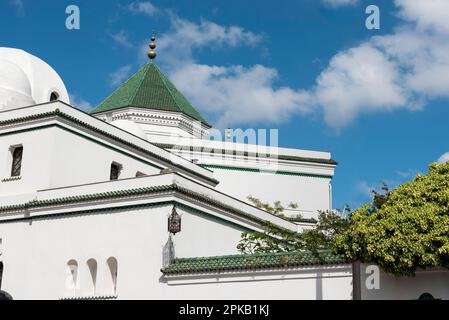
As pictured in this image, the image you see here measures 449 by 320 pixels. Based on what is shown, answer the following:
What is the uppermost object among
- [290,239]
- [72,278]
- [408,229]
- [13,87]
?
[13,87]

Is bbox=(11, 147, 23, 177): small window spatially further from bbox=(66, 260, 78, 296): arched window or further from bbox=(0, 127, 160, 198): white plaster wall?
bbox=(66, 260, 78, 296): arched window

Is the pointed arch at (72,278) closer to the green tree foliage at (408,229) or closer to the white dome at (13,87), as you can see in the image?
the white dome at (13,87)

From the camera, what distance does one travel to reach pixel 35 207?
20.4 m

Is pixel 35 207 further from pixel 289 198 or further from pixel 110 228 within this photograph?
pixel 289 198

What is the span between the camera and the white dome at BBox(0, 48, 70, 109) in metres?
24.5

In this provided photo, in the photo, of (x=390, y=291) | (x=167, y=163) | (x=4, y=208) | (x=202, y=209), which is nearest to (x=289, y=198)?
(x=167, y=163)

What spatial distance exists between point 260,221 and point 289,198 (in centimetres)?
974

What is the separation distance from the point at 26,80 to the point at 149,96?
27.1 ft

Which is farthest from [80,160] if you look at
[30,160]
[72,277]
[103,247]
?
[72,277]

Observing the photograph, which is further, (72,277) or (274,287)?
(72,277)

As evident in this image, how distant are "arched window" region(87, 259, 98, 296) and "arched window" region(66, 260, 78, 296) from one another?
44cm

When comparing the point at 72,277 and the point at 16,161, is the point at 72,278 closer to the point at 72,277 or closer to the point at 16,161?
the point at 72,277

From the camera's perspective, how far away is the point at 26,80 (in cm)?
2531

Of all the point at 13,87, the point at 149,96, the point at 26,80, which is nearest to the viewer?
the point at 13,87
